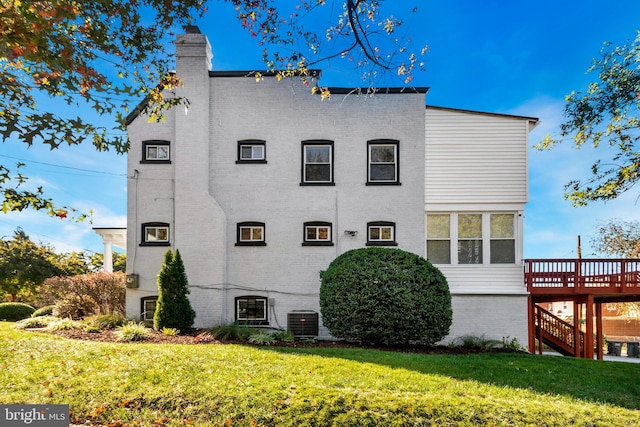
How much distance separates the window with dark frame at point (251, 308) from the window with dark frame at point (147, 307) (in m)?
2.56

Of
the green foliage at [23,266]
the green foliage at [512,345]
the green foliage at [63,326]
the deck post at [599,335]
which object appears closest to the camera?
the green foliage at [63,326]

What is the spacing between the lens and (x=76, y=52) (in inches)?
249

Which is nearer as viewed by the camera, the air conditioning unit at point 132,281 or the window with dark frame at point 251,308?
the air conditioning unit at point 132,281

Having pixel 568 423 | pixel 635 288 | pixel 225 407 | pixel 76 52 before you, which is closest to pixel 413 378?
pixel 568 423

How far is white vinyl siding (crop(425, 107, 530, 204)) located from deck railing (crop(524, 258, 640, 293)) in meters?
2.18

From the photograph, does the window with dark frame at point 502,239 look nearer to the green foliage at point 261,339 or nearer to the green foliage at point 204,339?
the green foliage at point 261,339

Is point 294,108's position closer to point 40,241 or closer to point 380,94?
point 380,94

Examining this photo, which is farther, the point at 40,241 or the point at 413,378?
the point at 40,241

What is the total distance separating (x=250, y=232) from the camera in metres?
12.8

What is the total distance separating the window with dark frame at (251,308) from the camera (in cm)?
1263

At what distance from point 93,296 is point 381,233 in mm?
9722

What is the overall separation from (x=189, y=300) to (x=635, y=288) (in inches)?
541

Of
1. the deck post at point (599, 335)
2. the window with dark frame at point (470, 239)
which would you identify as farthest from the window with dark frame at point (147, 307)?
the deck post at point (599, 335)

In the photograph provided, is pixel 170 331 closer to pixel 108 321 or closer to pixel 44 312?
pixel 108 321
